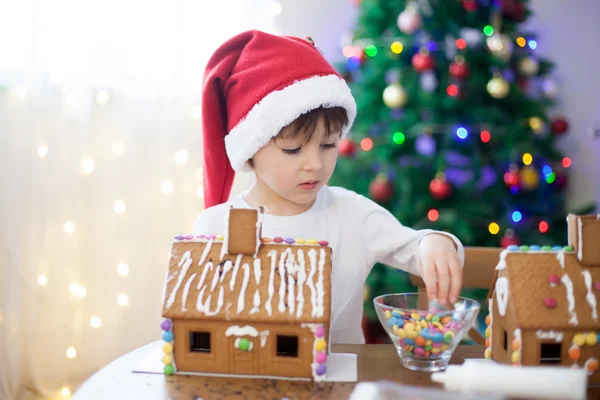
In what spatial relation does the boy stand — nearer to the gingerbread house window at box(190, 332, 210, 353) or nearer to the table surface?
the table surface

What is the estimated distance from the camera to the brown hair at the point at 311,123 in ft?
4.15

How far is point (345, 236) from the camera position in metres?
1.46

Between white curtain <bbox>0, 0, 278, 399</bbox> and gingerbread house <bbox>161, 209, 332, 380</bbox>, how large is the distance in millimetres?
1372

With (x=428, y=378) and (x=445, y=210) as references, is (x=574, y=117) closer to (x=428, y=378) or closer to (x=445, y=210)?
(x=445, y=210)

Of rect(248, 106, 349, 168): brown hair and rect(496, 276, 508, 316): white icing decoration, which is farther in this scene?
rect(248, 106, 349, 168): brown hair

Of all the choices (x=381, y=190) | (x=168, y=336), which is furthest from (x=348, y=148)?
(x=168, y=336)

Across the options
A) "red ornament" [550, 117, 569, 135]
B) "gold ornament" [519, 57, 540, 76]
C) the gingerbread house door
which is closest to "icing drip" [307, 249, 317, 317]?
the gingerbread house door

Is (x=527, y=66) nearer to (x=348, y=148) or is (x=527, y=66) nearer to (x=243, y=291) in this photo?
(x=348, y=148)

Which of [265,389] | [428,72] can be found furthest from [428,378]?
[428,72]

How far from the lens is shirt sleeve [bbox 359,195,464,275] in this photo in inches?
52.5

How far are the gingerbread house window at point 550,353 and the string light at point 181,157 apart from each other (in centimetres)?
164

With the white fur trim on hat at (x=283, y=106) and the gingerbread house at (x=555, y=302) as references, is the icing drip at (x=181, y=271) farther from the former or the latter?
the gingerbread house at (x=555, y=302)

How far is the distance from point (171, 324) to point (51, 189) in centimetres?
151

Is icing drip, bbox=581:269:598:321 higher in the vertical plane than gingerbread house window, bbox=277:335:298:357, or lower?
higher
